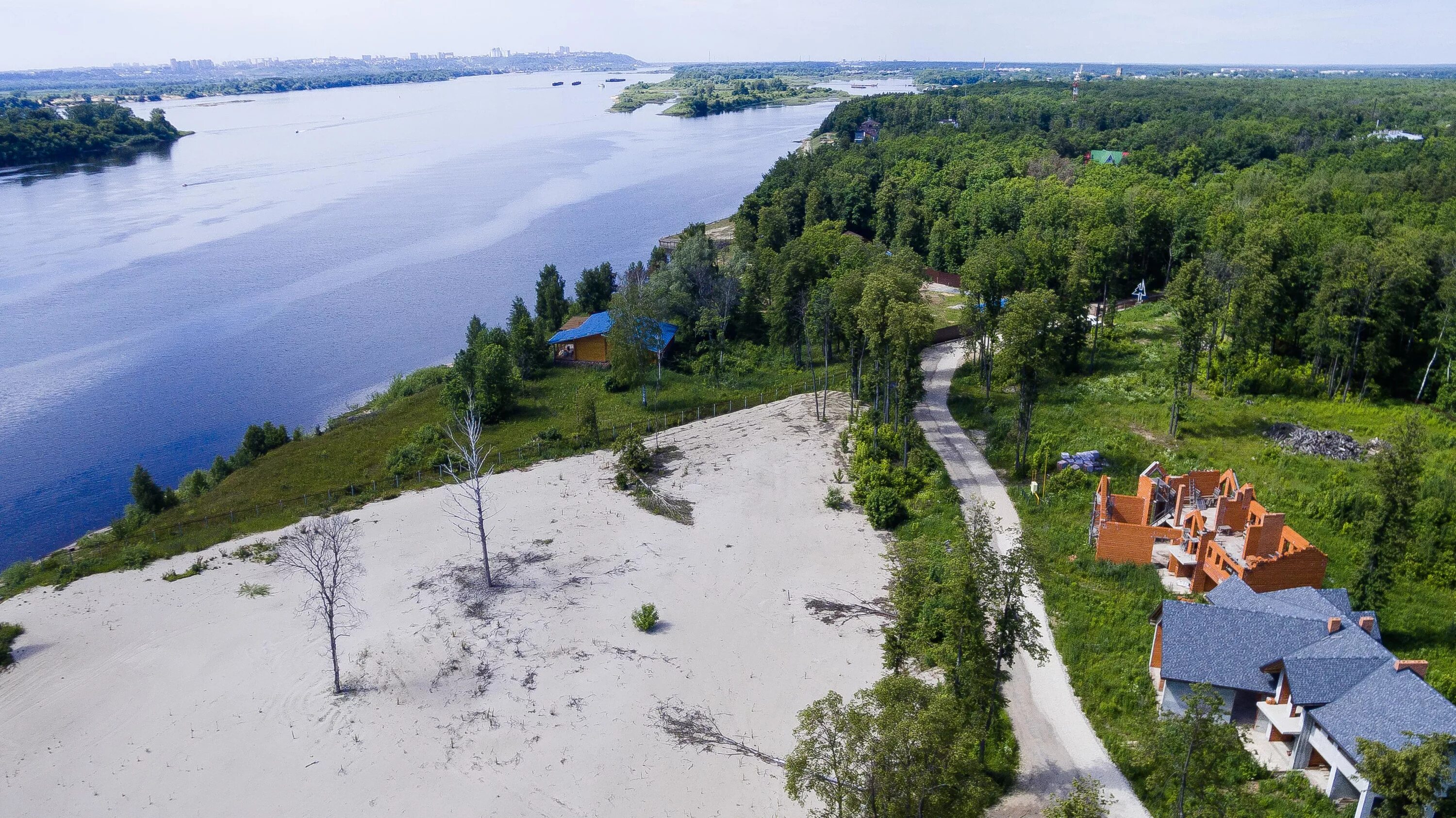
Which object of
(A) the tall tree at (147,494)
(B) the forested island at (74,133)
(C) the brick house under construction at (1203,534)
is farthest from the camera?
(B) the forested island at (74,133)

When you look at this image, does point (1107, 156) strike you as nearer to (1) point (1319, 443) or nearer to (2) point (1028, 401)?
(1) point (1319, 443)

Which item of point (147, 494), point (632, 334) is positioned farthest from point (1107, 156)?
point (147, 494)

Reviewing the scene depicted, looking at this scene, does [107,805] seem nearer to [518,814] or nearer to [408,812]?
[408,812]

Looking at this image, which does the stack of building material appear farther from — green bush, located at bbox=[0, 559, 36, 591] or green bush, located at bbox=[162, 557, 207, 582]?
green bush, located at bbox=[0, 559, 36, 591]

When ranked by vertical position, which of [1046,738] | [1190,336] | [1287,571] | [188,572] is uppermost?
[1190,336]

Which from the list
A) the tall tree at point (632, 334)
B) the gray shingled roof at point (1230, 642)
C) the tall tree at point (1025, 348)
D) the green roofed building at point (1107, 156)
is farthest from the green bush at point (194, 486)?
the green roofed building at point (1107, 156)

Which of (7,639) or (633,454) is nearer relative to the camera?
(7,639)

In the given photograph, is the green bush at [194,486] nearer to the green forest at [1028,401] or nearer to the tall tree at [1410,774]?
the green forest at [1028,401]
